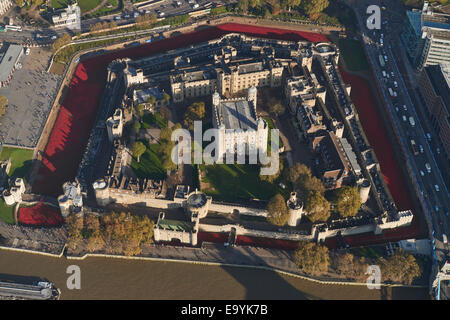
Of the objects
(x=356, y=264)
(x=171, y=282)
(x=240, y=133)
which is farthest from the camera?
(x=240, y=133)

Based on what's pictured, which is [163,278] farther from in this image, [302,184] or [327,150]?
[327,150]

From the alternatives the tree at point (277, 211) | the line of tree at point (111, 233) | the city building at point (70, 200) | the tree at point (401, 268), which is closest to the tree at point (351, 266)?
the tree at point (401, 268)

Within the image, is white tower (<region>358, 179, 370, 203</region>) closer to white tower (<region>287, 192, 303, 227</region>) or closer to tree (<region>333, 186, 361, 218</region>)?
tree (<region>333, 186, 361, 218</region>)

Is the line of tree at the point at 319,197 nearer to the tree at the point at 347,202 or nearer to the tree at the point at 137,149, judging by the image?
the tree at the point at 347,202

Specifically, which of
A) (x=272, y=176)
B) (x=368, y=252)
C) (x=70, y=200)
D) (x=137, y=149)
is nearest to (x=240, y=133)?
(x=272, y=176)

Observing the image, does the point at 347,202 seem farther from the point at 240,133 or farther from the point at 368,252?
the point at 240,133
